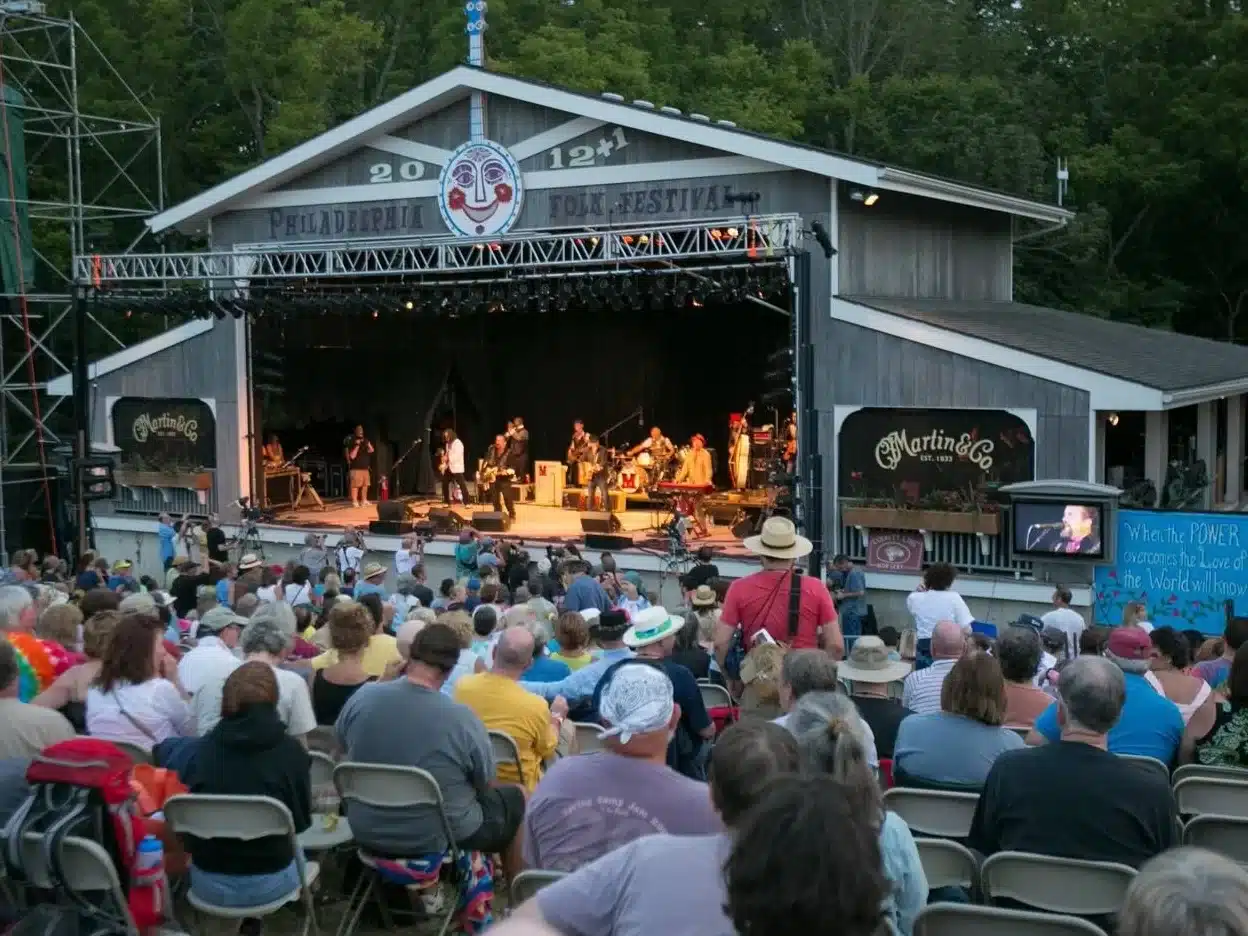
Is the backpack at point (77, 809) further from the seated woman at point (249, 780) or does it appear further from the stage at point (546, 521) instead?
the stage at point (546, 521)

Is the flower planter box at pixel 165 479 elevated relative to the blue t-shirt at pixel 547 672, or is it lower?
elevated

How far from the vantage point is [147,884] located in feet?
15.9

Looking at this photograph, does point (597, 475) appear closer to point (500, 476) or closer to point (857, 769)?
point (500, 476)

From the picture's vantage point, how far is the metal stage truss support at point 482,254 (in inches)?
700

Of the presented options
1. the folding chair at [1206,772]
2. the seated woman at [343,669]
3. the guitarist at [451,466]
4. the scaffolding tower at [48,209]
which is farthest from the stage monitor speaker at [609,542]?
the folding chair at [1206,772]

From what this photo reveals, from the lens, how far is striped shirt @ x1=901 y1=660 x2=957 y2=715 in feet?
23.0

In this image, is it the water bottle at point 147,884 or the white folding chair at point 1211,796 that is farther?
the white folding chair at point 1211,796

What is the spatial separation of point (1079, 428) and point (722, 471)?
33.7 feet

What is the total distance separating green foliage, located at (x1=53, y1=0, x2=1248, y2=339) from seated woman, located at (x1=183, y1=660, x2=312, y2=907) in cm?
2678

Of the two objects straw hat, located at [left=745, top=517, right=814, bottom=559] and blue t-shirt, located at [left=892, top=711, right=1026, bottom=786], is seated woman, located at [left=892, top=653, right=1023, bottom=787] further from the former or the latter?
straw hat, located at [left=745, top=517, right=814, bottom=559]

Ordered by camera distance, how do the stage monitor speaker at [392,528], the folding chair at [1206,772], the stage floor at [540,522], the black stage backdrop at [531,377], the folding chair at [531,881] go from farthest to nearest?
the black stage backdrop at [531,377] → the stage monitor speaker at [392,528] → the stage floor at [540,522] → the folding chair at [1206,772] → the folding chair at [531,881]

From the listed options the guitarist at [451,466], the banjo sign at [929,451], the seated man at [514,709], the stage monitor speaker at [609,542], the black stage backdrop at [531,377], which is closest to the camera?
the seated man at [514,709]

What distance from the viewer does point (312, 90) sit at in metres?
31.8

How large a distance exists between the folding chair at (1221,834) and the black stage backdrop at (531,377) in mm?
20705
